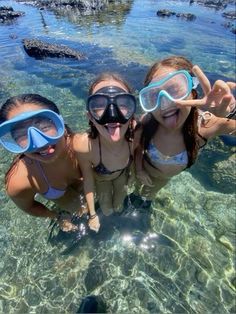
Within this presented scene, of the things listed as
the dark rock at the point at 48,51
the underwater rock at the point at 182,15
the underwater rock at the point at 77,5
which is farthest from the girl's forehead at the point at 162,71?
the underwater rock at the point at 77,5

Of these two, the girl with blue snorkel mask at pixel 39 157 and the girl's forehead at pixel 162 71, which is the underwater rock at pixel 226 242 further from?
the girl's forehead at pixel 162 71

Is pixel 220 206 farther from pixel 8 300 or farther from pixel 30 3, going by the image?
pixel 30 3

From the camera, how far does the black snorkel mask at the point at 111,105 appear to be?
8.34 feet

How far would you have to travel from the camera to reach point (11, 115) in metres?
2.43

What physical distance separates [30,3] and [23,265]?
30573mm

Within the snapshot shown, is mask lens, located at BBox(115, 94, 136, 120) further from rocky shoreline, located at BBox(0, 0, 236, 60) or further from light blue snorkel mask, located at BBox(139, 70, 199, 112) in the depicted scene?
rocky shoreline, located at BBox(0, 0, 236, 60)

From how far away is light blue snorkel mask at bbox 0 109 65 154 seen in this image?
2375 millimetres

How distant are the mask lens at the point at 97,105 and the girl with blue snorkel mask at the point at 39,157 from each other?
29 cm

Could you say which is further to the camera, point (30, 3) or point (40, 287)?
point (30, 3)

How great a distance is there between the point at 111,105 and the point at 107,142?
2.22 feet

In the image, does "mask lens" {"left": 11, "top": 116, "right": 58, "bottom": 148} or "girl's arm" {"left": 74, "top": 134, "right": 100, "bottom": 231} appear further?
"girl's arm" {"left": 74, "top": 134, "right": 100, "bottom": 231}

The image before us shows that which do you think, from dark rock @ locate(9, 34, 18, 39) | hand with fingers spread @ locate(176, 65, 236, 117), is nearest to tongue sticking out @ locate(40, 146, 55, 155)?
hand with fingers spread @ locate(176, 65, 236, 117)

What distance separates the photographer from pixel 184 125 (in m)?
3.02

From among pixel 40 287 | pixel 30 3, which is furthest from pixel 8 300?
pixel 30 3
